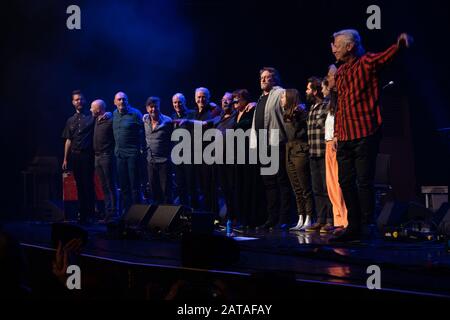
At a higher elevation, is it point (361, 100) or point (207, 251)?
point (361, 100)

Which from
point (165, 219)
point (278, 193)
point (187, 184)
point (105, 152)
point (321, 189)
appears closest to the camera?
point (165, 219)

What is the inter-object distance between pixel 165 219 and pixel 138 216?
50 cm

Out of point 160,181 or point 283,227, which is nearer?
point 283,227

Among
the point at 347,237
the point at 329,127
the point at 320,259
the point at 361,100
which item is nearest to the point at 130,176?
the point at 329,127

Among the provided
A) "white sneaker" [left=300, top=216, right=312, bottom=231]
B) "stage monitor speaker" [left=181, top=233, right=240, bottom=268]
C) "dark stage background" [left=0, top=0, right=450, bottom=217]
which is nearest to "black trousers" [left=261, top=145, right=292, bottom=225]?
"white sneaker" [left=300, top=216, right=312, bottom=231]

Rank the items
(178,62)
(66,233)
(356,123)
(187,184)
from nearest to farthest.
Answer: (66,233) → (356,123) → (187,184) → (178,62)

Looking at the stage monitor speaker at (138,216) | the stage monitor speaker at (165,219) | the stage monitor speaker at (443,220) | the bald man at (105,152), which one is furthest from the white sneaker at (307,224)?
the bald man at (105,152)

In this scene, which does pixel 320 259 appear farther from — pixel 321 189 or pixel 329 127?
pixel 321 189

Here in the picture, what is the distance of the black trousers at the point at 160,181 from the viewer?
841cm

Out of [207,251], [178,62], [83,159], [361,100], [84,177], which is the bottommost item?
[207,251]

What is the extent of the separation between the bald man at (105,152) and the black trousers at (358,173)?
4.45 metres

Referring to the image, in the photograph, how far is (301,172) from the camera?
6.56m

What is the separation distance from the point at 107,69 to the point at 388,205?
19.5 ft
